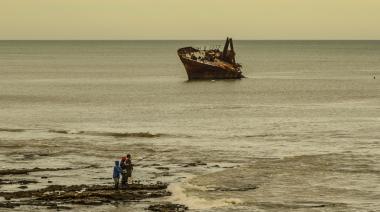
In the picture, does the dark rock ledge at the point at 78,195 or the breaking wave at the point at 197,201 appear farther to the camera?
the breaking wave at the point at 197,201

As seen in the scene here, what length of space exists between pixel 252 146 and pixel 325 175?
12832 mm

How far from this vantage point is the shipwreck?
453ft

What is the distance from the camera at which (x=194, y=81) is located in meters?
143

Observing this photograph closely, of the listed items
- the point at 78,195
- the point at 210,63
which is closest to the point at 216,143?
the point at 78,195

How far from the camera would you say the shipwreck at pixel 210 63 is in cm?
13800

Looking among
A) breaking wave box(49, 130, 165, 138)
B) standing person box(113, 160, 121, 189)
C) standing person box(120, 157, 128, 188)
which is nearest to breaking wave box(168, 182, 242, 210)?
standing person box(120, 157, 128, 188)

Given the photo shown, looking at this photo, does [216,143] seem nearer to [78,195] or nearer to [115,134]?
[115,134]

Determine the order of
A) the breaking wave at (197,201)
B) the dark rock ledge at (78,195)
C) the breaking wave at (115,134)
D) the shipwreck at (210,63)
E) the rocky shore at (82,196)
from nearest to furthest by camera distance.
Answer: the rocky shore at (82,196) → the dark rock ledge at (78,195) → the breaking wave at (197,201) → the breaking wave at (115,134) → the shipwreck at (210,63)

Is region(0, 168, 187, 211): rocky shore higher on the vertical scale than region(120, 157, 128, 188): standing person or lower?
lower

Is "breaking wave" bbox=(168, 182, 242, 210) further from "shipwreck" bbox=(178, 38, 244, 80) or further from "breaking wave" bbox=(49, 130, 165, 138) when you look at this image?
"shipwreck" bbox=(178, 38, 244, 80)

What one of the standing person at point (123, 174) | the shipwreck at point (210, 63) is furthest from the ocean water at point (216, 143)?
the shipwreck at point (210, 63)

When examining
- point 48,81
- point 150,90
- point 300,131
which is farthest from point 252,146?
point 48,81

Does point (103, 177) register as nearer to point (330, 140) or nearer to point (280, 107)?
point (330, 140)

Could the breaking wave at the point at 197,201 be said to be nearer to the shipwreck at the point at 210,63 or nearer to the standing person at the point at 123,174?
the standing person at the point at 123,174
